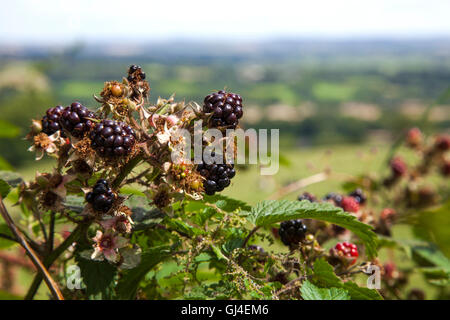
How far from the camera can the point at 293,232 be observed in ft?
2.73

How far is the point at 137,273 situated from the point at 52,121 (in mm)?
320

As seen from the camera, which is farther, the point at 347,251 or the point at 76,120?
the point at 347,251

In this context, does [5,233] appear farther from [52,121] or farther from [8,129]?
[8,129]

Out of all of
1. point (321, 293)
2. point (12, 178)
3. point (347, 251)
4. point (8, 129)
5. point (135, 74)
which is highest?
point (8, 129)

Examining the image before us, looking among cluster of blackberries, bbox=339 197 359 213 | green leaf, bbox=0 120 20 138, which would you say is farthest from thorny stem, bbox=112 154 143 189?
green leaf, bbox=0 120 20 138

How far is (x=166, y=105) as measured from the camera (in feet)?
2.37

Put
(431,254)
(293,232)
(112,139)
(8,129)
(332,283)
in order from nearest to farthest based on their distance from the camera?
(112,139), (332,283), (293,232), (431,254), (8,129)

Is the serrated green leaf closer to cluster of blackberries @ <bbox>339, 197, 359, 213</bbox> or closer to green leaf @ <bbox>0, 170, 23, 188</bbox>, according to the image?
green leaf @ <bbox>0, 170, 23, 188</bbox>

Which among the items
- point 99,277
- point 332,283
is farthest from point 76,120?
point 332,283

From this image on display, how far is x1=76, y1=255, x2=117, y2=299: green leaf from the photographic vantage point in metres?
0.71

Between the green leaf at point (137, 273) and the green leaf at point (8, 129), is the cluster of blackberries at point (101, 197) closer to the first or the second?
the green leaf at point (137, 273)

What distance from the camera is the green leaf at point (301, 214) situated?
71cm

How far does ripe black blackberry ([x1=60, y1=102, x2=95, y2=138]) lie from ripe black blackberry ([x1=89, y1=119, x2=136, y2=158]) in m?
0.04

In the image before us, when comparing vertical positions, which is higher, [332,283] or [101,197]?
[101,197]
